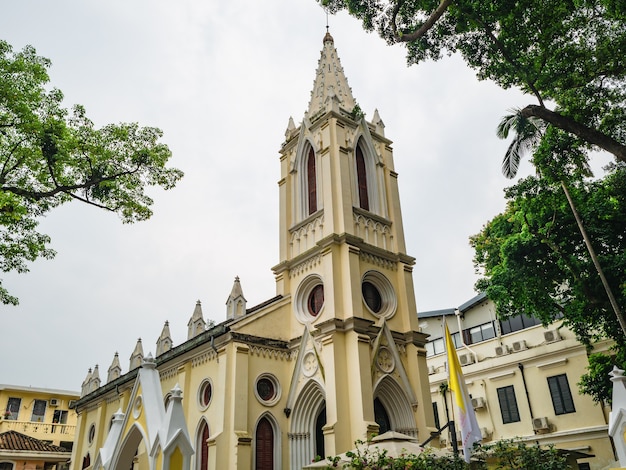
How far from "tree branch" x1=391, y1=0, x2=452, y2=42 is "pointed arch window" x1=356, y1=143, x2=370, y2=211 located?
30.2ft

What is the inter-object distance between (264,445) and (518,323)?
1555cm

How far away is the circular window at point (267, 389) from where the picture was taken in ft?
62.6

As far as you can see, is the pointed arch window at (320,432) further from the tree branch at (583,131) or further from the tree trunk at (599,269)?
the tree branch at (583,131)

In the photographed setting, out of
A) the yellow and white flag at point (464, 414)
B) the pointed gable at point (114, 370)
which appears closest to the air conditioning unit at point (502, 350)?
the yellow and white flag at point (464, 414)

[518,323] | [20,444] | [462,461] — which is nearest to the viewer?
[462,461]

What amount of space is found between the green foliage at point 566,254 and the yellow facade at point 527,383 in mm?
2158

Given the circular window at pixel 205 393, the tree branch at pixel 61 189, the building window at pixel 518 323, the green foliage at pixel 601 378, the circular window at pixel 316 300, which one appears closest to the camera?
the tree branch at pixel 61 189

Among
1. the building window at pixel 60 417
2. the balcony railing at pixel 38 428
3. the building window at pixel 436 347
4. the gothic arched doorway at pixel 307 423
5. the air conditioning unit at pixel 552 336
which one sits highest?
the building window at pixel 436 347

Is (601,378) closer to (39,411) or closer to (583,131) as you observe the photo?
(583,131)

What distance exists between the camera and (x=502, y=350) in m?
26.5

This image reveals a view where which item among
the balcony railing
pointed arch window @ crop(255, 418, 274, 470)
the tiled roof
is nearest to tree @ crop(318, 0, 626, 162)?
pointed arch window @ crop(255, 418, 274, 470)

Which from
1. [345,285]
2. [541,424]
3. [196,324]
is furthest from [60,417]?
[541,424]

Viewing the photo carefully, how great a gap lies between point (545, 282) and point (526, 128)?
6067 mm

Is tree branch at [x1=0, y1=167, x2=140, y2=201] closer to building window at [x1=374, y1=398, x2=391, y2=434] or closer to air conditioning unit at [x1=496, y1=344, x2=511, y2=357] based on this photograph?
building window at [x1=374, y1=398, x2=391, y2=434]
